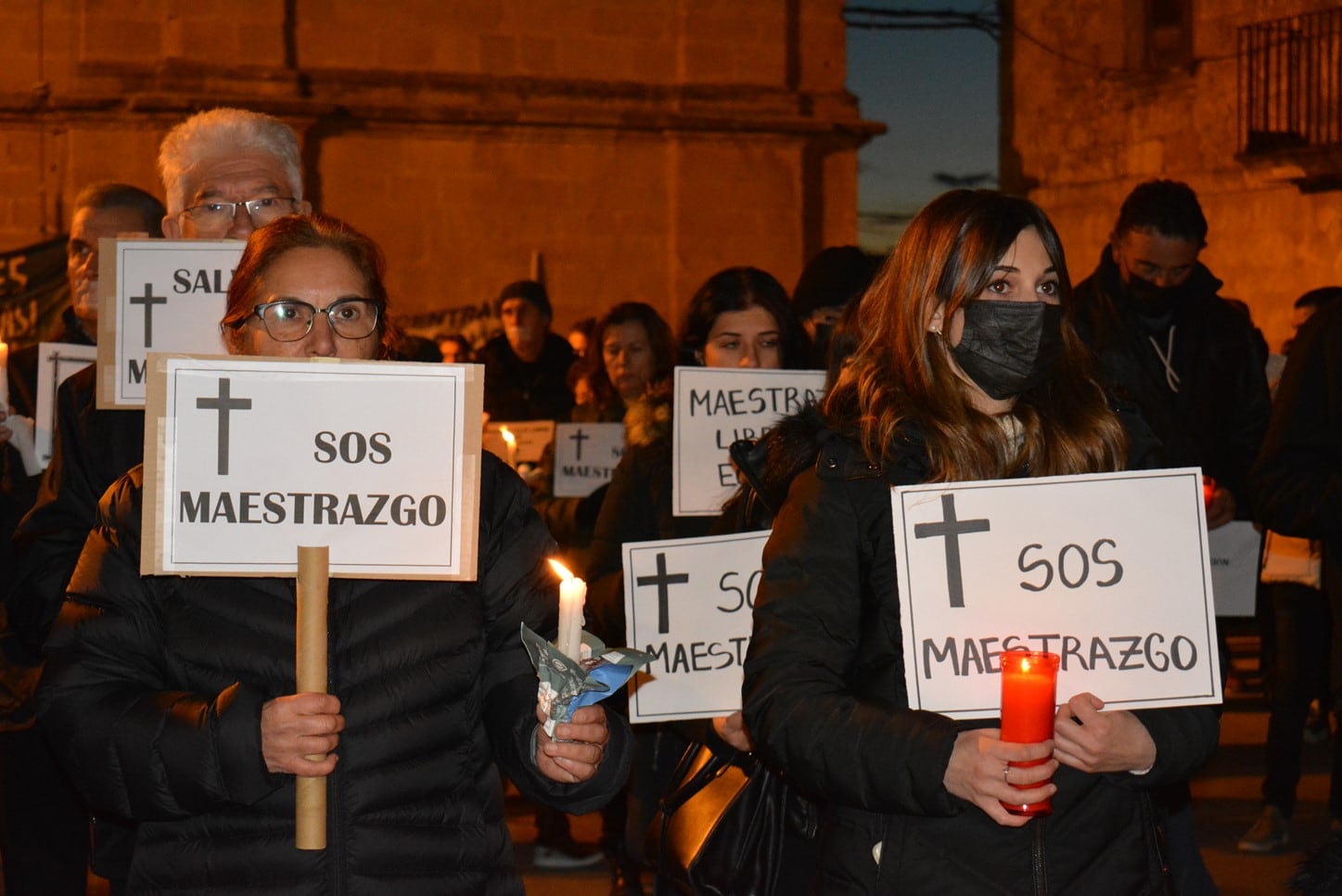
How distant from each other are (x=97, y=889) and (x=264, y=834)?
5.17 metres

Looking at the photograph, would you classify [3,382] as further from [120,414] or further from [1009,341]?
[1009,341]

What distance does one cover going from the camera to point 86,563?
3.04 meters

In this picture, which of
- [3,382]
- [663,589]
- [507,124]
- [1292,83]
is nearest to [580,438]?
[663,589]

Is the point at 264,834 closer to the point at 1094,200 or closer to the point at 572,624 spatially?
the point at 572,624

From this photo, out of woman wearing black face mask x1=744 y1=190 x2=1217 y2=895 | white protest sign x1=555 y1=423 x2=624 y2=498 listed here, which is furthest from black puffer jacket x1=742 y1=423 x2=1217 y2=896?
white protest sign x1=555 y1=423 x2=624 y2=498

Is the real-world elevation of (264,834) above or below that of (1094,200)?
below

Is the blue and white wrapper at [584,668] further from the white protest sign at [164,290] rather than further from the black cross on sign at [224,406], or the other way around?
the white protest sign at [164,290]

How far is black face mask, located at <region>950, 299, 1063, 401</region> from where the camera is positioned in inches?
122

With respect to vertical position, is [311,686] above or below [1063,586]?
below

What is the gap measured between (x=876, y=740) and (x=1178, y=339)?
4.28 metres

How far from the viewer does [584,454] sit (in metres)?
9.38

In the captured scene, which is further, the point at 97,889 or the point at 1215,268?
the point at 1215,268

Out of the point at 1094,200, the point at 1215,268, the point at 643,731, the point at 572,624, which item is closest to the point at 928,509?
the point at 572,624

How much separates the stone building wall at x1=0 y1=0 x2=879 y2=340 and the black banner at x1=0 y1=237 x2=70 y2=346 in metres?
3.56
